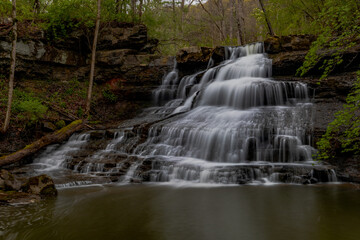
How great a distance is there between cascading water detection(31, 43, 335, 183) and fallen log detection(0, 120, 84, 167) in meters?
1.45

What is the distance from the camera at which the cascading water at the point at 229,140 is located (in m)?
6.82

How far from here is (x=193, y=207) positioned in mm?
4809

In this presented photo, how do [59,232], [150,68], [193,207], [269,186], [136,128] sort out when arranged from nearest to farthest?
[59,232], [193,207], [269,186], [136,128], [150,68]

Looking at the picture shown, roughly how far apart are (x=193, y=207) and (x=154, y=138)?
16.9 ft

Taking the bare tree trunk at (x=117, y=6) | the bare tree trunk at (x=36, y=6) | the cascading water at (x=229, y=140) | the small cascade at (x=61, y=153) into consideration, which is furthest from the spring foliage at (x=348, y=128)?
the bare tree trunk at (x=36, y=6)

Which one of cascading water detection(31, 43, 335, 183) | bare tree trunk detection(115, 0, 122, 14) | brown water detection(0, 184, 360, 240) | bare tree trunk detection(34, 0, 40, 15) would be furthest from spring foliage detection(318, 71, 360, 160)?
bare tree trunk detection(34, 0, 40, 15)

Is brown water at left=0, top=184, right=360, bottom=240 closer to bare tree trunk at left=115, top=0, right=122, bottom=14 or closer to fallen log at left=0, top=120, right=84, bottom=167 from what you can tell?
fallen log at left=0, top=120, right=84, bottom=167

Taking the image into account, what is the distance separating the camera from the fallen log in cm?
845

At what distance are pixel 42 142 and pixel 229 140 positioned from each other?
23.7 ft

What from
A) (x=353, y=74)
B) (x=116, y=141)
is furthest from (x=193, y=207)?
(x=353, y=74)

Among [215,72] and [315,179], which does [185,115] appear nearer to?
[215,72]

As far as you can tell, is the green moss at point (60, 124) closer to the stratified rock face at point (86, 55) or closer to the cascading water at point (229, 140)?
the cascading water at point (229, 140)

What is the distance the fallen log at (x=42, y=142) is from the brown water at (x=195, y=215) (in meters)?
3.74

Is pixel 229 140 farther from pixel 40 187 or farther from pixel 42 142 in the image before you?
pixel 42 142
